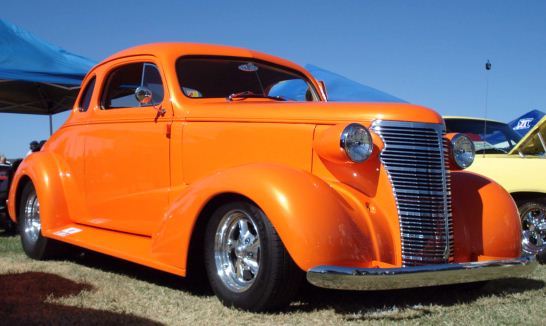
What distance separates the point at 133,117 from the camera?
182 inches

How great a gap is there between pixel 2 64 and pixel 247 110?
642 cm

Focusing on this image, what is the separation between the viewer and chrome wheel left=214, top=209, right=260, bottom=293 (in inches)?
134

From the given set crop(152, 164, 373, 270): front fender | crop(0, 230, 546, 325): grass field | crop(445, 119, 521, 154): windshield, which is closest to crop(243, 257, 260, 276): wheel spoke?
crop(0, 230, 546, 325): grass field

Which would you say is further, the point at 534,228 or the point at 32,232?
the point at 32,232

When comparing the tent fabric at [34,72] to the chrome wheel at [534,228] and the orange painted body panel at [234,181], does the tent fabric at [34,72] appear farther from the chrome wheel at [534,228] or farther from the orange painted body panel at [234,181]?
the chrome wheel at [534,228]

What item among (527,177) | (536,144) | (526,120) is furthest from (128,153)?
(526,120)

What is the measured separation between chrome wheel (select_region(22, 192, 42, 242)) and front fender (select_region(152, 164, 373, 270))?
2.81 m

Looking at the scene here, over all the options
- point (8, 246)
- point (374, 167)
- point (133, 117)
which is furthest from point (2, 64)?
point (374, 167)

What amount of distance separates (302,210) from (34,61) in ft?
24.8

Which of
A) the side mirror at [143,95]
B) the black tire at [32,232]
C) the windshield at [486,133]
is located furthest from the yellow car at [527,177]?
the black tire at [32,232]


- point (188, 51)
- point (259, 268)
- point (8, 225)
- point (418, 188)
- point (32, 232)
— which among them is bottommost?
point (8, 225)

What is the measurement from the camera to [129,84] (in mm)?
5043

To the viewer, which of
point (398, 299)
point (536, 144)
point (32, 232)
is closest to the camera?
point (398, 299)

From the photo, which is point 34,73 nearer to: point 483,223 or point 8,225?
point 8,225
